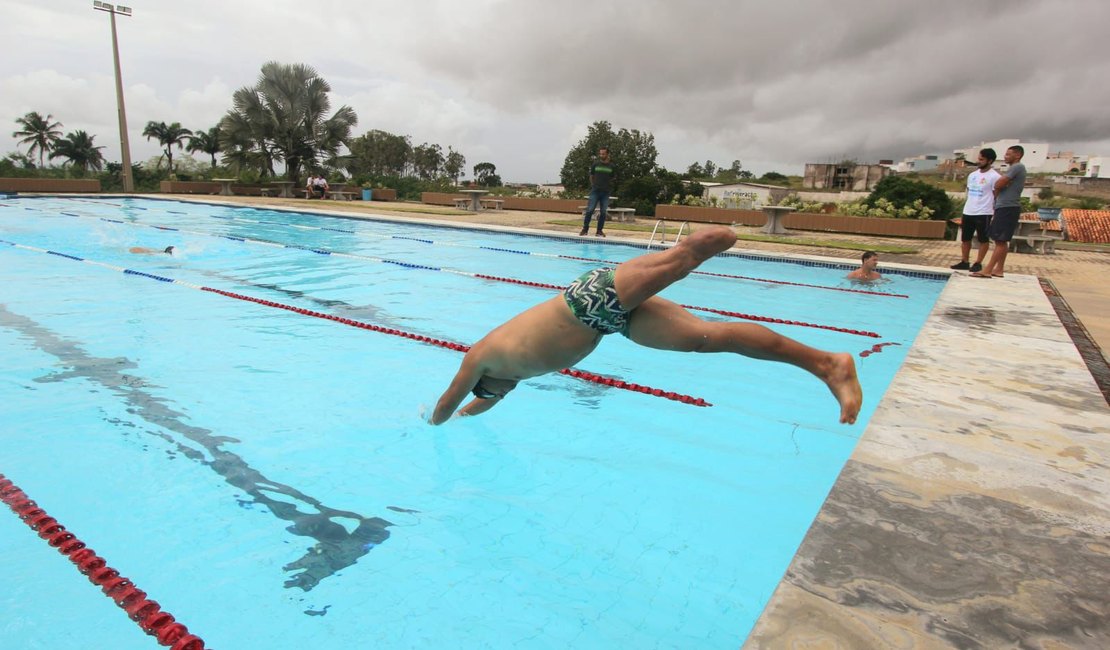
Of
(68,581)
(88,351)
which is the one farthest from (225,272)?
(68,581)

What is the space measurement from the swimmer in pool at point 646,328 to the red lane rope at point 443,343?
0.76 m

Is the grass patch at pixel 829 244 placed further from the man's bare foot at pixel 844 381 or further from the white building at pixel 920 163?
the white building at pixel 920 163

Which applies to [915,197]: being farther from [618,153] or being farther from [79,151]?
[79,151]

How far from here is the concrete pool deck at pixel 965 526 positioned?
162cm

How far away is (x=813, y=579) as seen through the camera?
5.85 ft

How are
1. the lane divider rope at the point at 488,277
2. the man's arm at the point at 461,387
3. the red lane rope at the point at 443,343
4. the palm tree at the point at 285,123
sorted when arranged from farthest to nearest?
the palm tree at the point at 285,123, the lane divider rope at the point at 488,277, the red lane rope at the point at 443,343, the man's arm at the point at 461,387

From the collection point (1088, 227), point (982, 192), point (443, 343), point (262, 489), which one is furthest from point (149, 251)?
point (1088, 227)

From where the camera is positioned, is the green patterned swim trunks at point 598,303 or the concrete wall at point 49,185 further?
the concrete wall at point 49,185

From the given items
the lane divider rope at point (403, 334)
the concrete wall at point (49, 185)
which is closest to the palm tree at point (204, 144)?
the concrete wall at point (49, 185)

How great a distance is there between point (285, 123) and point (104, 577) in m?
30.5

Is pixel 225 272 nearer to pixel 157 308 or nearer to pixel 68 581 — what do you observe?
pixel 157 308

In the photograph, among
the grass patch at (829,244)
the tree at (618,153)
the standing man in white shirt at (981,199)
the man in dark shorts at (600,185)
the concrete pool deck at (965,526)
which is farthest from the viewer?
the tree at (618,153)

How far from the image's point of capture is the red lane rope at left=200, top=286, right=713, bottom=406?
4.57 m

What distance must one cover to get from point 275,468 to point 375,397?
1.11 metres
